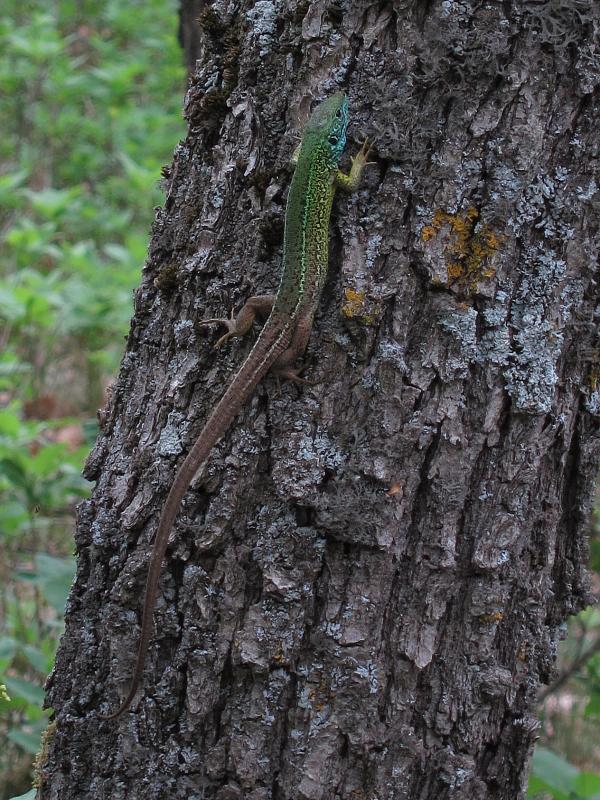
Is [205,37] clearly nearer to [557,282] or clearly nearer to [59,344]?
[557,282]

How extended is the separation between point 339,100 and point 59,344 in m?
5.43

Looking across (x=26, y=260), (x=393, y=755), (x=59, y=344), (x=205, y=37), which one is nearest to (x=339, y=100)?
(x=205, y=37)

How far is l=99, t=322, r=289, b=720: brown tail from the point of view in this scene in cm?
194

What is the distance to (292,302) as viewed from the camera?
2.02m

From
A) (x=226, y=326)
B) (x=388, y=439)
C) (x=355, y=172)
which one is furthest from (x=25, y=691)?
(x=355, y=172)

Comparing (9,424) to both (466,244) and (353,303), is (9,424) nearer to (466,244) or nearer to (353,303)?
(353,303)

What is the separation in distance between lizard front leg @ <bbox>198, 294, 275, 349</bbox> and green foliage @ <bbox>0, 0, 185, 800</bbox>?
4.75ft

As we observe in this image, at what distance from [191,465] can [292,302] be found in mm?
498

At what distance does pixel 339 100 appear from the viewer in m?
1.91

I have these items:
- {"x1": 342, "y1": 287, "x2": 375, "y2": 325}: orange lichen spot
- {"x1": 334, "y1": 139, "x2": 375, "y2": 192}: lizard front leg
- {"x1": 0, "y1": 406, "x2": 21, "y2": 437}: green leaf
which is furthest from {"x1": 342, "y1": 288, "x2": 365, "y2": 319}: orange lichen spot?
{"x1": 0, "y1": 406, "x2": 21, "y2": 437}: green leaf

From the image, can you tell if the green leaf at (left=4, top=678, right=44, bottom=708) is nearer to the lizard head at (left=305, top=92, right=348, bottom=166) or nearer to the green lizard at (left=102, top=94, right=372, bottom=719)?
the green lizard at (left=102, top=94, right=372, bottom=719)

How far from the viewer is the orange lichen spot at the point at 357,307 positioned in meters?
1.89

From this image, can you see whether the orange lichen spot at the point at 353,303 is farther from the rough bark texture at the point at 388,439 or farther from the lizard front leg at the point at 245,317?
the lizard front leg at the point at 245,317

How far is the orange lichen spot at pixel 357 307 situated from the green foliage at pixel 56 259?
1722 mm
